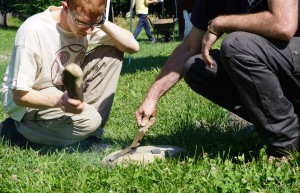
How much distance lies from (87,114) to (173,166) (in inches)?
34.8

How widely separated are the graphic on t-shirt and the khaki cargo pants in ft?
0.25

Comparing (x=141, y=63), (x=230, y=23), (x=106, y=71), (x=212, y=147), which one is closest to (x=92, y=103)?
(x=106, y=71)

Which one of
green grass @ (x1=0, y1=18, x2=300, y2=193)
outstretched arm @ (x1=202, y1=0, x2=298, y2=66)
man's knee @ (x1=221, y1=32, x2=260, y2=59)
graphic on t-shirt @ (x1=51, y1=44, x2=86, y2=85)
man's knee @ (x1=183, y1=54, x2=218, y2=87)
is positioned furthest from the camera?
graphic on t-shirt @ (x1=51, y1=44, x2=86, y2=85)

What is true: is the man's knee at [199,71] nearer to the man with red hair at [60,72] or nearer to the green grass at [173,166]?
the green grass at [173,166]

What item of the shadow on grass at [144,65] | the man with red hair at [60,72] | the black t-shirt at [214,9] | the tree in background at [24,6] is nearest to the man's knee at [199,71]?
the black t-shirt at [214,9]

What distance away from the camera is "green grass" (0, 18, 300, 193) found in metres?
2.47

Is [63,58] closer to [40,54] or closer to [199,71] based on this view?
[40,54]

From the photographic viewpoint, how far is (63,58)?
3412 millimetres

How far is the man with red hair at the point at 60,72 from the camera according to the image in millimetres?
3080

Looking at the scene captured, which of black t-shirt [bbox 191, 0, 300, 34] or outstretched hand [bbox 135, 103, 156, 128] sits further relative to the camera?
outstretched hand [bbox 135, 103, 156, 128]

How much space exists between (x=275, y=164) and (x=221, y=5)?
1018 mm

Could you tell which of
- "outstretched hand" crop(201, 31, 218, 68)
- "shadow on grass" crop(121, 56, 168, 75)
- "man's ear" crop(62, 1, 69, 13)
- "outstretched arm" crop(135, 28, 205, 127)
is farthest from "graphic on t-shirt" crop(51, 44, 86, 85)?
"shadow on grass" crop(121, 56, 168, 75)

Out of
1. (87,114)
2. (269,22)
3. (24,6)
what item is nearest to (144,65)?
(87,114)

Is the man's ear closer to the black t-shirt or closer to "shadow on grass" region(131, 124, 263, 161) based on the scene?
the black t-shirt
